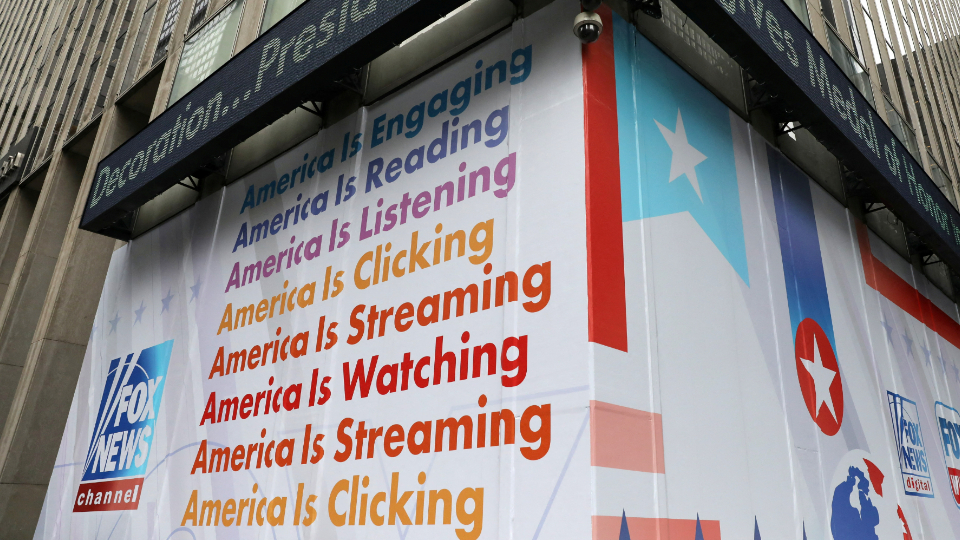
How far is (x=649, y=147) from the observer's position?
4570 millimetres

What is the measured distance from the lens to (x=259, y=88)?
5.76 m

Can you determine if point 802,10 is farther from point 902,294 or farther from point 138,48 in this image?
point 138,48

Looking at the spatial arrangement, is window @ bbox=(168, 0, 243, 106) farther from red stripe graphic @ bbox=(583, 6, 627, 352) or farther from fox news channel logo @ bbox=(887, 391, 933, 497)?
fox news channel logo @ bbox=(887, 391, 933, 497)

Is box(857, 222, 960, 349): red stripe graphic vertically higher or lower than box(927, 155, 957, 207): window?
lower

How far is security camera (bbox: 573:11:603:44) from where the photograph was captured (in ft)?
13.7

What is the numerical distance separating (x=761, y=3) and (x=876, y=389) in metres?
4.22

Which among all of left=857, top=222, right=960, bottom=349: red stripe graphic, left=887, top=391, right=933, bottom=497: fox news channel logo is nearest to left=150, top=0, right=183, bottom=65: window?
left=857, top=222, right=960, bottom=349: red stripe graphic

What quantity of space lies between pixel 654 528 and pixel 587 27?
308 cm

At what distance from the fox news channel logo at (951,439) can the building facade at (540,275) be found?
0.05 meters

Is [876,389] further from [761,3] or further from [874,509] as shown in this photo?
[761,3]

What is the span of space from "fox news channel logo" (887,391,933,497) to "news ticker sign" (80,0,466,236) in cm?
636

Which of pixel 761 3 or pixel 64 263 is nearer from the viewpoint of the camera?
pixel 761 3

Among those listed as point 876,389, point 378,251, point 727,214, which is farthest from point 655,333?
point 876,389

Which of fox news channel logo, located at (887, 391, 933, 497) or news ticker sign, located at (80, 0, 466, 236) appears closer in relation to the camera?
news ticker sign, located at (80, 0, 466, 236)
